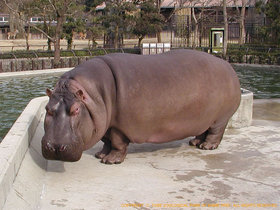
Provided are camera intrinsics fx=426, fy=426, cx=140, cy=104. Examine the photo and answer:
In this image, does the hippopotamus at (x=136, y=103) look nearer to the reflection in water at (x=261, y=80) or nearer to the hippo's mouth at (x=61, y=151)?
the hippo's mouth at (x=61, y=151)

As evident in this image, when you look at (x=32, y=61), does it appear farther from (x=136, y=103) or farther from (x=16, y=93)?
(x=136, y=103)

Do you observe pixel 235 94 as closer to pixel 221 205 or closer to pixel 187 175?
pixel 187 175

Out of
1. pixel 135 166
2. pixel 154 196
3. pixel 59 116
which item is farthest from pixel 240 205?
pixel 59 116

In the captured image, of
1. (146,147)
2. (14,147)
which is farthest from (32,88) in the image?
(14,147)

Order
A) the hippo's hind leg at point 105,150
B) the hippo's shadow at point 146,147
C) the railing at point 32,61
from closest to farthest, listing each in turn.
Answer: the hippo's hind leg at point 105,150
the hippo's shadow at point 146,147
the railing at point 32,61

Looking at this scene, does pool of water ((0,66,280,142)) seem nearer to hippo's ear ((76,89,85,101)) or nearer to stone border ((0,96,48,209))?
stone border ((0,96,48,209))

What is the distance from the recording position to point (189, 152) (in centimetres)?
613

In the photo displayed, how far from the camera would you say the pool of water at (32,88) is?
10492mm

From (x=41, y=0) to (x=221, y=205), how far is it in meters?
26.9

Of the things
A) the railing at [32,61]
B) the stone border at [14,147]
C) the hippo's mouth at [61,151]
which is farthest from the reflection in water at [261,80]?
the hippo's mouth at [61,151]

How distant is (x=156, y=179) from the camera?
16.2 ft

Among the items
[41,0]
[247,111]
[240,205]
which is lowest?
[240,205]

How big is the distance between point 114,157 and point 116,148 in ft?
0.41

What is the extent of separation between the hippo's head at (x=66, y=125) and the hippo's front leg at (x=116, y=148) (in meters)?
0.67
